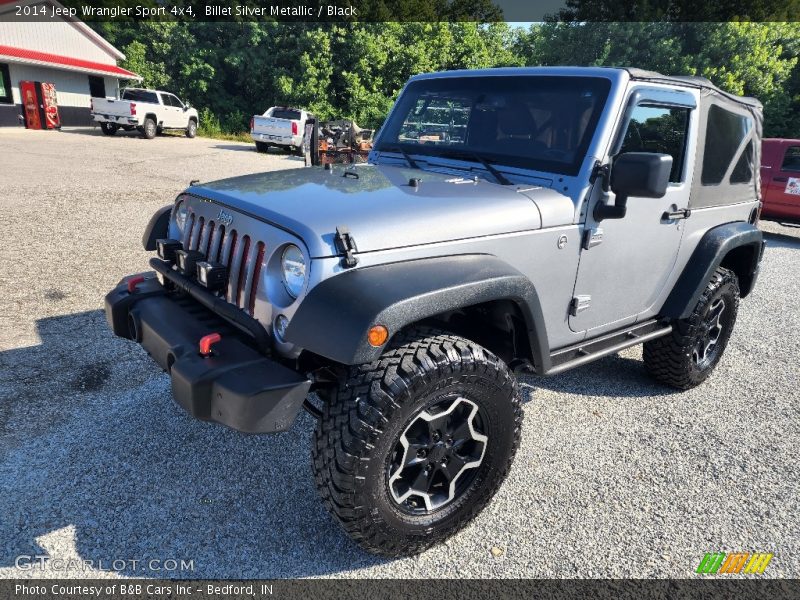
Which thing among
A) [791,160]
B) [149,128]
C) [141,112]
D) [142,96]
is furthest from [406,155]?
[142,96]

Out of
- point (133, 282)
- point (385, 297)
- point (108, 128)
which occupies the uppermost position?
point (385, 297)

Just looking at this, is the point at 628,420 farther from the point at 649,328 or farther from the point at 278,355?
the point at 278,355

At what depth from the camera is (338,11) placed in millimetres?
28203

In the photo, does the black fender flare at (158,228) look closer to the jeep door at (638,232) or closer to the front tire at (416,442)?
the front tire at (416,442)

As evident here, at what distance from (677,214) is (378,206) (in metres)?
1.95

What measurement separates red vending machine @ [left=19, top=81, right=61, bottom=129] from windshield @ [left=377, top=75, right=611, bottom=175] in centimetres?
2839

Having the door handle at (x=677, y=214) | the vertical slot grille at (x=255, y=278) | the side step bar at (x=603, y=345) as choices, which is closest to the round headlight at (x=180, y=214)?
the vertical slot grille at (x=255, y=278)

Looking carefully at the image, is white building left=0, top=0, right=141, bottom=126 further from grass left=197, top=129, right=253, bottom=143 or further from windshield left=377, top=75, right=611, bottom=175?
windshield left=377, top=75, right=611, bottom=175

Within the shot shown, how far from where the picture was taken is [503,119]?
3.29 metres

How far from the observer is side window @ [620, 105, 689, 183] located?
3064 millimetres

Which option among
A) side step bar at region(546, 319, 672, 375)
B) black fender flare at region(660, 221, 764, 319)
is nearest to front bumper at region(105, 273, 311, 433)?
side step bar at region(546, 319, 672, 375)

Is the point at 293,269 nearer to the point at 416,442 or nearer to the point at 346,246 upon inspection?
the point at 346,246

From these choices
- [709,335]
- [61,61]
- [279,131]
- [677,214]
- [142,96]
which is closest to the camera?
[677,214]

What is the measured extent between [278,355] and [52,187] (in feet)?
35.2
